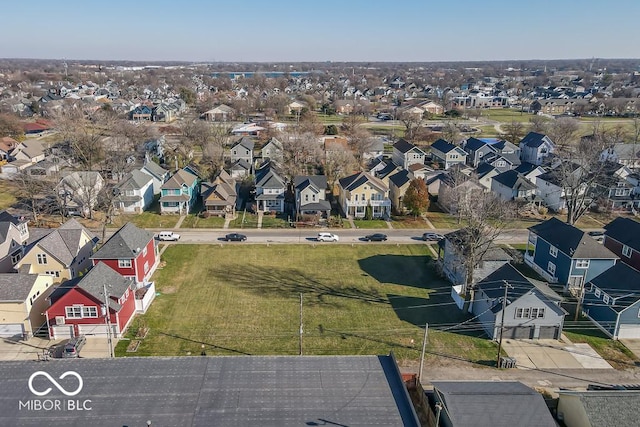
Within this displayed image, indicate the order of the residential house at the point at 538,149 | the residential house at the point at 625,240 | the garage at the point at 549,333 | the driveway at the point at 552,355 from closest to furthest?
1. the driveway at the point at 552,355
2. the garage at the point at 549,333
3. the residential house at the point at 625,240
4. the residential house at the point at 538,149

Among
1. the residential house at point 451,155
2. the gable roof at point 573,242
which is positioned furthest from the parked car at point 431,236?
the residential house at point 451,155

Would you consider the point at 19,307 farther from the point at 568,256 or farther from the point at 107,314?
the point at 568,256

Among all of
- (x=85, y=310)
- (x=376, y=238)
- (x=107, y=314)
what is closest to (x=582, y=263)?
(x=376, y=238)

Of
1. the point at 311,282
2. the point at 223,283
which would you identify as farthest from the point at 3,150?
the point at 311,282

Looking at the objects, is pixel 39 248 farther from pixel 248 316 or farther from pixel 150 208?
pixel 150 208

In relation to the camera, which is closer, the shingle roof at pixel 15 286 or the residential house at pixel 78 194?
the shingle roof at pixel 15 286

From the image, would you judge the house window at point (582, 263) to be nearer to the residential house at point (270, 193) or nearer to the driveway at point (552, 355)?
the driveway at point (552, 355)
